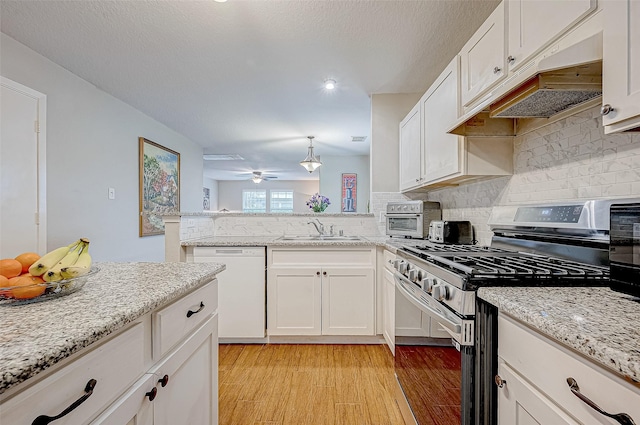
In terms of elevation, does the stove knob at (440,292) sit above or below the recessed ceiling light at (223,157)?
below

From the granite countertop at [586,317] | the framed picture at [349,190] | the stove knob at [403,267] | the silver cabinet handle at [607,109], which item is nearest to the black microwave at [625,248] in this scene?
the granite countertop at [586,317]

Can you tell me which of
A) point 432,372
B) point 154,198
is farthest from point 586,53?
point 154,198

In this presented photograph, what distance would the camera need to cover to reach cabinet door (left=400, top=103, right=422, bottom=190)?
2.30 metres

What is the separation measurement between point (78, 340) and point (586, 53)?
1508 mm

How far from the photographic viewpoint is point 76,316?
0.61 metres

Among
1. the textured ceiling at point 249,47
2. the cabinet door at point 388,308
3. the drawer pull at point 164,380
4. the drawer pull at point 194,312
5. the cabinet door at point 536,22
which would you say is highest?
the textured ceiling at point 249,47

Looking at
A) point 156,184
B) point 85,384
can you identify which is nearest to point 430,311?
point 85,384

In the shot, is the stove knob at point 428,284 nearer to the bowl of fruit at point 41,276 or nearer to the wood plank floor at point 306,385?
the wood plank floor at point 306,385

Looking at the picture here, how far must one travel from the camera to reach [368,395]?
172 centimetres

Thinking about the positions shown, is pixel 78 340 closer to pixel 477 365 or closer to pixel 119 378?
pixel 119 378

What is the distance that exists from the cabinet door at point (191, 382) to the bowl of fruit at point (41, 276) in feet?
1.06

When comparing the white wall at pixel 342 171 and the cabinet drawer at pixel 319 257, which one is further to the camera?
the white wall at pixel 342 171

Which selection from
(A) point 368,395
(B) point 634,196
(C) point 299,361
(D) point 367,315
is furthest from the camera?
(D) point 367,315

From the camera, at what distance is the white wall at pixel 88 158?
237 centimetres
